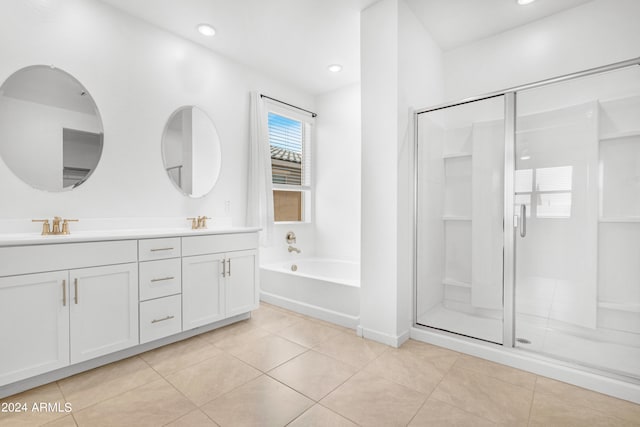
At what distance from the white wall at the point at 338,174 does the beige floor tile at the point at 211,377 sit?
Result: 213 cm

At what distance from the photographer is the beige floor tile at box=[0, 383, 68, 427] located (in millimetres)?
1392

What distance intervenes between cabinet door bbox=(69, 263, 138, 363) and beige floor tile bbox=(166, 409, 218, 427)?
793 millimetres

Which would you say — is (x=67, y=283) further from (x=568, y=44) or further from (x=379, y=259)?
(x=568, y=44)

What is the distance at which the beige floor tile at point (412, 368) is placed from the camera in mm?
1732

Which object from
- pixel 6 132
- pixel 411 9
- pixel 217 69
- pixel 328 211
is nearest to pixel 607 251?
pixel 411 9

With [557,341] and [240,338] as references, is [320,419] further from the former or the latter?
[557,341]

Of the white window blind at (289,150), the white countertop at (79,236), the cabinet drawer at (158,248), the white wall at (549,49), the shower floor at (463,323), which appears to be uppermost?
the white wall at (549,49)

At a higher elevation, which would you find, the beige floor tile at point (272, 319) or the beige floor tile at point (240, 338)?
the beige floor tile at point (272, 319)

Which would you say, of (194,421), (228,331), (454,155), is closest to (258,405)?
(194,421)

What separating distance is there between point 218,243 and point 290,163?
5.67ft

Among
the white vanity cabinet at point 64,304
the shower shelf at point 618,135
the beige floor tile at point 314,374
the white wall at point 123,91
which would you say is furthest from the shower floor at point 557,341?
the white wall at point 123,91

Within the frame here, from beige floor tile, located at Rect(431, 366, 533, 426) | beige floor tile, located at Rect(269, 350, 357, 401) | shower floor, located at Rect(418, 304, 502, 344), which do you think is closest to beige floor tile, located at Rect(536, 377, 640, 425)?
beige floor tile, located at Rect(431, 366, 533, 426)

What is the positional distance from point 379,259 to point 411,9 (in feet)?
6.66

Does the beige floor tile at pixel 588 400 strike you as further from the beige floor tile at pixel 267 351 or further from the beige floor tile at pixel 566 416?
the beige floor tile at pixel 267 351
